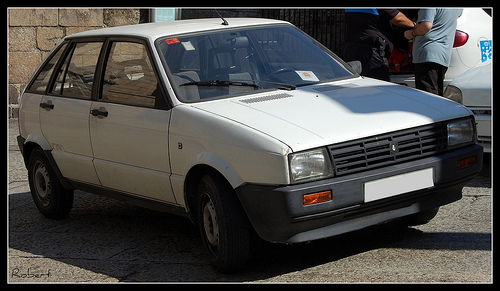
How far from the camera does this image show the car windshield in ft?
17.9

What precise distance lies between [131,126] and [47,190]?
5.69 ft

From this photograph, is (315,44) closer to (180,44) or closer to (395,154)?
(180,44)

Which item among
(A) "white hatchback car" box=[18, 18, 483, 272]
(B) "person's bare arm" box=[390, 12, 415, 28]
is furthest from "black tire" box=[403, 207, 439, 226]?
(B) "person's bare arm" box=[390, 12, 415, 28]

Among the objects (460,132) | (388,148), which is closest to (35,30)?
(460,132)

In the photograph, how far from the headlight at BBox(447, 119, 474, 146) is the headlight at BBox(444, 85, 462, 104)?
2.44 m

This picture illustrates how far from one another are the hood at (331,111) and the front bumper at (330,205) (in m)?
0.24

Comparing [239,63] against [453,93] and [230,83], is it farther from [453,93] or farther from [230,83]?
[453,93]

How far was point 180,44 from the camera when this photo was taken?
18.9ft

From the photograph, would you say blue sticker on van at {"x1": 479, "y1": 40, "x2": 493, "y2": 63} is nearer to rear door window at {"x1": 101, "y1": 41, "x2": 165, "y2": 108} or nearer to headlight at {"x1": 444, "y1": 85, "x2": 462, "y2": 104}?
headlight at {"x1": 444, "y1": 85, "x2": 462, "y2": 104}

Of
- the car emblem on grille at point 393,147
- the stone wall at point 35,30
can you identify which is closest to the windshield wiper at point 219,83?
the car emblem on grille at point 393,147

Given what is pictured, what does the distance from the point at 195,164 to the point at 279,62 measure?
1.23m

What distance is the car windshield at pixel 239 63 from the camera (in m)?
5.47

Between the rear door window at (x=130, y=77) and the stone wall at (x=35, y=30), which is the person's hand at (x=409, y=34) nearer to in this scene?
the rear door window at (x=130, y=77)
